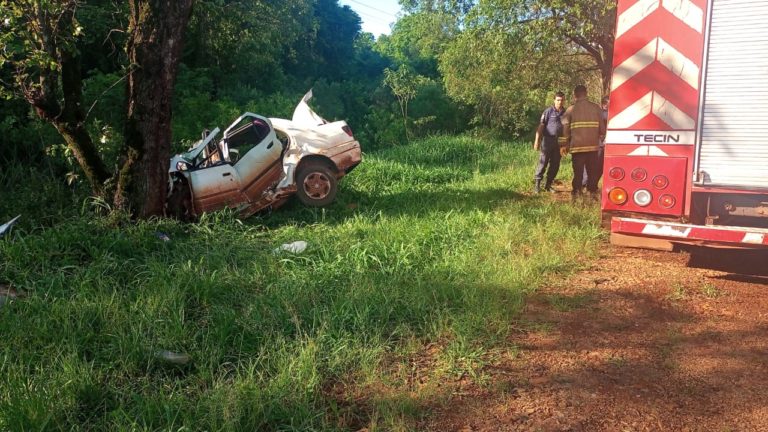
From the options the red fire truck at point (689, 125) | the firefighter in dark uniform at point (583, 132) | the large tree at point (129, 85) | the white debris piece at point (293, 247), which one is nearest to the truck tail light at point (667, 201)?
the red fire truck at point (689, 125)

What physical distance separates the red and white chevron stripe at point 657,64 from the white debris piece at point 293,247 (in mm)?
3227

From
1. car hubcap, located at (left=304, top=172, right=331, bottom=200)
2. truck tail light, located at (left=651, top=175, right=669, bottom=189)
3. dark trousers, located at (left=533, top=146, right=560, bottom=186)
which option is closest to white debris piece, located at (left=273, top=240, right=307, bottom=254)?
car hubcap, located at (left=304, top=172, right=331, bottom=200)

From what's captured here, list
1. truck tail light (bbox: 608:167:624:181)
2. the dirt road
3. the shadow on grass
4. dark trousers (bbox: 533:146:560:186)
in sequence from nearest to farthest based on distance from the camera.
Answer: the dirt road → truck tail light (bbox: 608:167:624:181) → the shadow on grass → dark trousers (bbox: 533:146:560:186)

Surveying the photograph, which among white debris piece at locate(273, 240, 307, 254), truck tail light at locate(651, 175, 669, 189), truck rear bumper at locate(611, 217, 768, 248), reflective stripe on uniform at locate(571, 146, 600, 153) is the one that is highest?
reflective stripe on uniform at locate(571, 146, 600, 153)

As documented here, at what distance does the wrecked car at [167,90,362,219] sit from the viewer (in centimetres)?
720

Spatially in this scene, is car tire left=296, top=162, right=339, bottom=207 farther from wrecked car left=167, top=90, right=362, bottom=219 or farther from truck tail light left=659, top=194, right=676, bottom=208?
truck tail light left=659, top=194, right=676, bottom=208

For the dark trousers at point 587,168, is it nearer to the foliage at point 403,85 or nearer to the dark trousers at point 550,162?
the dark trousers at point 550,162

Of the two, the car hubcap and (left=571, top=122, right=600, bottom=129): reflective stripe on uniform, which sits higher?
(left=571, top=122, right=600, bottom=129): reflective stripe on uniform

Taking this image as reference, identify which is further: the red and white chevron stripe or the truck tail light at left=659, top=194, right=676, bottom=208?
the truck tail light at left=659, top=194, right=676, bottom=208

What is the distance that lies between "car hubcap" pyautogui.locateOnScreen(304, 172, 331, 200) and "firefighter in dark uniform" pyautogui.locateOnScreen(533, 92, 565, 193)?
360 centimetres

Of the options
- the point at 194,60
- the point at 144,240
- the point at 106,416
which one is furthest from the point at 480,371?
the point at 194,60

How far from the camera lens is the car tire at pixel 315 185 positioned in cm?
825

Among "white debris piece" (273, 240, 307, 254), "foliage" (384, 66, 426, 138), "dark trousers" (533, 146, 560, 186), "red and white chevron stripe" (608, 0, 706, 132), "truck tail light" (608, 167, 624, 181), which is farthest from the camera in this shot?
"foliage" (384, 66, 426, 138)

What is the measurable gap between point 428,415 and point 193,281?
2.52 meters
